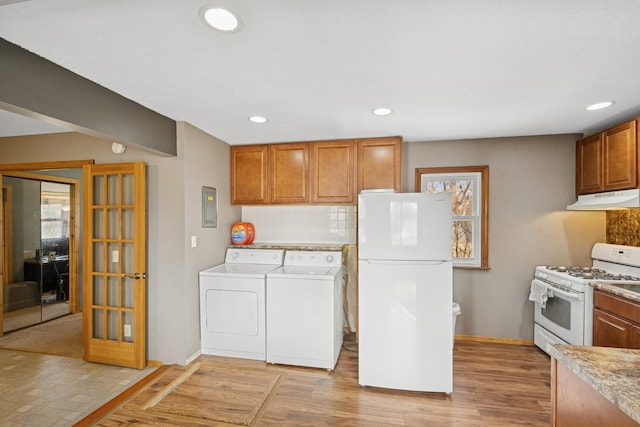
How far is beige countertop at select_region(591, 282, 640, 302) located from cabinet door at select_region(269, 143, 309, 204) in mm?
2656

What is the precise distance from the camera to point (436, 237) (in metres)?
2.40

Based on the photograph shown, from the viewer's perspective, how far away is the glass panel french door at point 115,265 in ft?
9.15

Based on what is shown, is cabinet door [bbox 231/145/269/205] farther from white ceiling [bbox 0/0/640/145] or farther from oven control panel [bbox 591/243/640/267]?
oven control panel [bbox 591/243/640/267]

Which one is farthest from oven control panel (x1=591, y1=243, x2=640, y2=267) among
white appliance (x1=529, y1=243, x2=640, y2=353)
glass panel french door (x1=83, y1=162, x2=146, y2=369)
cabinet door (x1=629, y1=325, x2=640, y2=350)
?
glass panel french door (x1=83, y1=162, x2=146, y2=369)

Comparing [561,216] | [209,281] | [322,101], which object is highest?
[322,101]

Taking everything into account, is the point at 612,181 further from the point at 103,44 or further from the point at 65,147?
the point at 65,147

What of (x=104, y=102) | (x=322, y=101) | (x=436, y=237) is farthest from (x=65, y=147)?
(x=436, y=237)

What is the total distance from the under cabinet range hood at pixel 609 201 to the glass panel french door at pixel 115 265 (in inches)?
161

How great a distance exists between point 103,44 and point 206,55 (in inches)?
19.0

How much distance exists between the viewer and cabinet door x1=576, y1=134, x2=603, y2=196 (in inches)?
112

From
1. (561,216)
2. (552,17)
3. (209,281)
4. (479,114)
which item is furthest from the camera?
(561,216)

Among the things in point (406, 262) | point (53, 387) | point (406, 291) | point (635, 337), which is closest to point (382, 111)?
point (406, 262)

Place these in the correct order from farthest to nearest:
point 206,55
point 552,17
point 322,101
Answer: point 322,101 → point 206,55 → point 552,17

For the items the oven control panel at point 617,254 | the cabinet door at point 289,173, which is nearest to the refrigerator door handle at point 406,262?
the cabinet door at point 289,173
